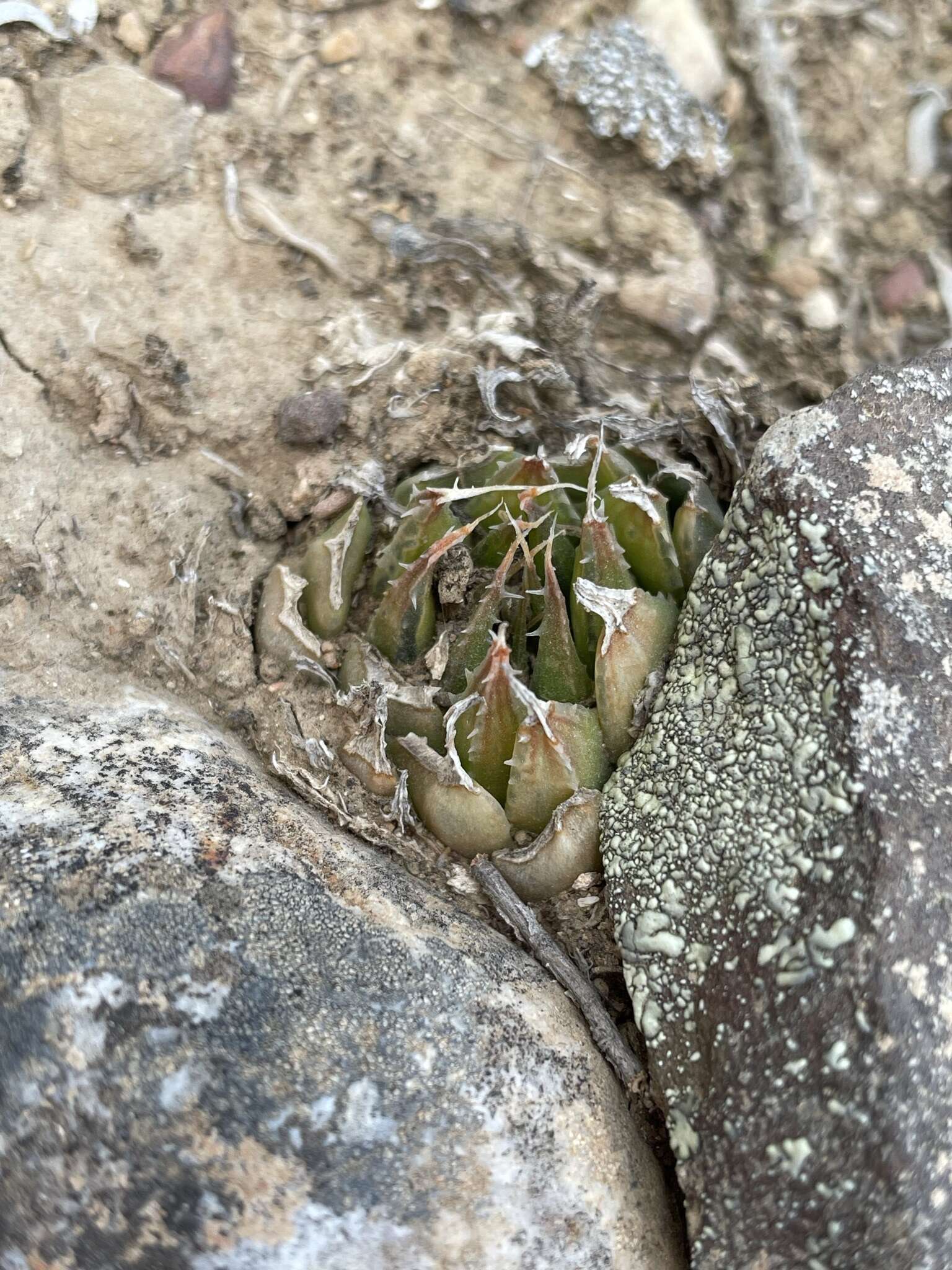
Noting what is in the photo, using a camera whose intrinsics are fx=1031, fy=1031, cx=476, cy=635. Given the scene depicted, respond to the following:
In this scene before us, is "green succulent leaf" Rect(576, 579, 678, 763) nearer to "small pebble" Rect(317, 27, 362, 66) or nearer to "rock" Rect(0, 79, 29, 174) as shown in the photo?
"rock" Rect(0, 79, 29, 174)

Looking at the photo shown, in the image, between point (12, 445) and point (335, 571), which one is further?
point (12, 445)

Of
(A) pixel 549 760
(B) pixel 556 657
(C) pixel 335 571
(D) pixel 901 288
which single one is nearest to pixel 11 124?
(C) pixel 335 571

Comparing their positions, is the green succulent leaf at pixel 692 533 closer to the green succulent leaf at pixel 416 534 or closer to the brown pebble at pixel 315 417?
the green succulent leaf at pixel 416 534

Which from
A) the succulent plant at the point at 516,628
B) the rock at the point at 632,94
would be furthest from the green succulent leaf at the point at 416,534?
the rock at the point at 632,94

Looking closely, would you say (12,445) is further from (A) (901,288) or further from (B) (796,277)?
(A) (901,288)

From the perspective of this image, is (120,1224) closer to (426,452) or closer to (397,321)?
(426,452)

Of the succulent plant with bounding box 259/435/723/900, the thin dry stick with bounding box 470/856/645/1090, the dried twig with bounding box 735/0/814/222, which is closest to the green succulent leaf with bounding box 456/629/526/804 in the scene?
the succulent plant with bounding box 259/435/723/900
